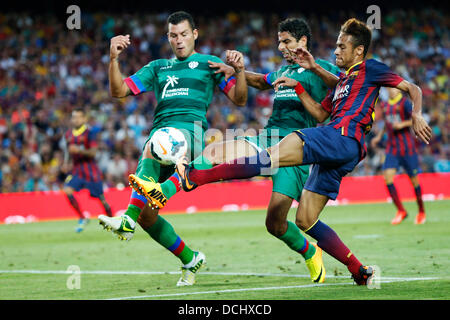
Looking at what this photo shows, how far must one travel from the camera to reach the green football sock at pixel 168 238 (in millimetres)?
7219

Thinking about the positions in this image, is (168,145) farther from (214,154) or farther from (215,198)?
(215,198)

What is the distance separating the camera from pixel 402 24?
1088 inches

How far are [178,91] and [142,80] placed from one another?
15.5 inches

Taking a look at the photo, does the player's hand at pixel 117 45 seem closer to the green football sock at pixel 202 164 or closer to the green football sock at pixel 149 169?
the green football sock at pixel 149 169

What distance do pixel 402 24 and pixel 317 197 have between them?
2275cm

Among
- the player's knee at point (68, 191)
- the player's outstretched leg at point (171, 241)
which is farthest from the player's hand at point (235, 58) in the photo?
the player's knee at point (68, 191)

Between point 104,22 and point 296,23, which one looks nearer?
point 296,23

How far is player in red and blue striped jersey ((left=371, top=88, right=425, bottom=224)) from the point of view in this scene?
1327 cm

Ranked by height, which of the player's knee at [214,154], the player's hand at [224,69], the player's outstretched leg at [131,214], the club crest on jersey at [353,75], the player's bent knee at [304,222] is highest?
the player's hand at [224,69]

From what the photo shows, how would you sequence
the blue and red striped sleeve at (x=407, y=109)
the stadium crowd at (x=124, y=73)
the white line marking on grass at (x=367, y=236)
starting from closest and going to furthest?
the white line marking on grass at (x=367, y=236)
the blue and red striped sleeve at (x=407, y=109)
the stadium crowd at (x=124, y=73)

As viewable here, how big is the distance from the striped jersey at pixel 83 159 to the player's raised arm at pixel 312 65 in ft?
27.9

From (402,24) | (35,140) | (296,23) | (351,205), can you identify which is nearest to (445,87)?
(402,24)

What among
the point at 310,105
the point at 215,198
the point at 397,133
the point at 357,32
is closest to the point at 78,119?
the point at 215,198
